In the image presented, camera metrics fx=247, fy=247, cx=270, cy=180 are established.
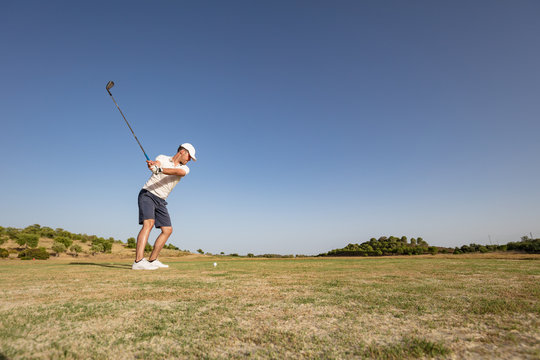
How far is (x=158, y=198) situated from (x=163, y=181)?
414 mm

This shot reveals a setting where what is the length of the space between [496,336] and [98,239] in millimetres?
30468

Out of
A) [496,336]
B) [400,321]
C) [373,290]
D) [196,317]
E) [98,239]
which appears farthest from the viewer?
[98,239]

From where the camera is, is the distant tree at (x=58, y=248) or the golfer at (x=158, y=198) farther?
the distant tree at (x=58, y=248)

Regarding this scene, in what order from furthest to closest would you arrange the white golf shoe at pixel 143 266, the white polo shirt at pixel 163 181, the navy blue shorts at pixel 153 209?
the white polo shirt at pixel 163 181 → the navy blue shorts at pixel 153 209 → the white golf shoe at pixel 143 266

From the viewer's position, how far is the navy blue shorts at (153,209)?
214 inches

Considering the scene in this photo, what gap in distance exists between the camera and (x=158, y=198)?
5.78m

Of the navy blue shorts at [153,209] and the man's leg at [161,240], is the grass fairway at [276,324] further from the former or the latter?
the man's leg at [161,240]

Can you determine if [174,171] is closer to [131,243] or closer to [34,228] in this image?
[131,243]

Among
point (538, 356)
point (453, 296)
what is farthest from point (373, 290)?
point (538, 356)

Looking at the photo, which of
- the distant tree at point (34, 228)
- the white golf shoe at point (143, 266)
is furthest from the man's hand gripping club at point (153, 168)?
the distant tree at point (34, 228)

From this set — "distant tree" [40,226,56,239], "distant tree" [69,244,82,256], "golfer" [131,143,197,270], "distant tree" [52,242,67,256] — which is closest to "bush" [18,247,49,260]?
"distant tree" [52,242,67,256]

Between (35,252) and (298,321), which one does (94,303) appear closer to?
(298,321)

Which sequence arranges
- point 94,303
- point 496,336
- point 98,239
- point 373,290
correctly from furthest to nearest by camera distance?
point 98,239 < point 373,290 < point 94,303 < point 496,336

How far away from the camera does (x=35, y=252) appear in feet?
57.1
